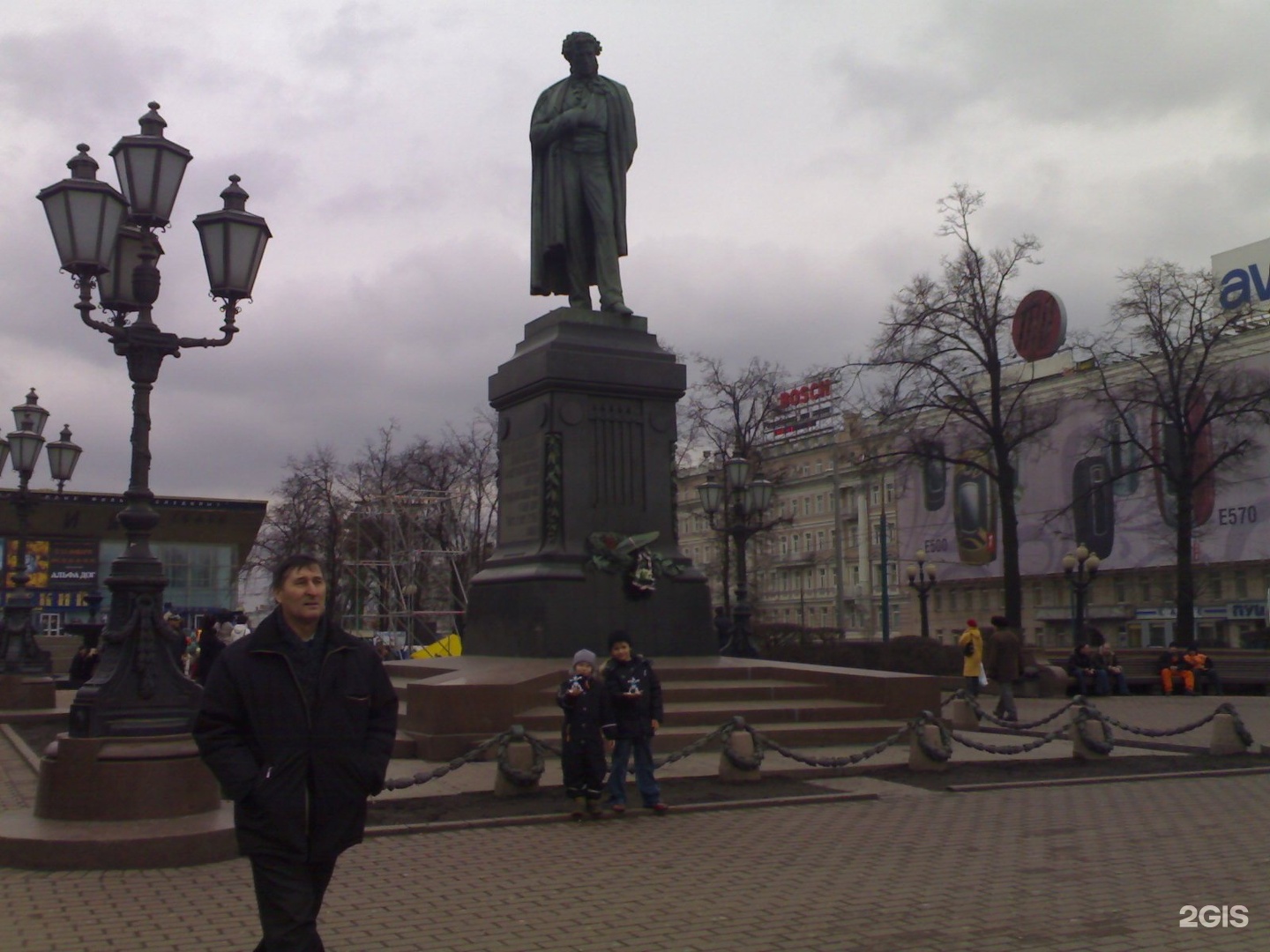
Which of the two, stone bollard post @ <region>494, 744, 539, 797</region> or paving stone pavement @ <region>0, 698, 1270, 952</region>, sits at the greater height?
stone bollard post @ <region>494, 744, 539, 797</region>

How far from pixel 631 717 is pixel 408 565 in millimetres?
38036

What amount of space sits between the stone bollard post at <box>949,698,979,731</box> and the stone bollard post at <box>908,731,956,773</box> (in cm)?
486

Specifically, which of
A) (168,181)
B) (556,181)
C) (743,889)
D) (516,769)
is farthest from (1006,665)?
(168,181)

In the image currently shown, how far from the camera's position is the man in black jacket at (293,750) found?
4.55m

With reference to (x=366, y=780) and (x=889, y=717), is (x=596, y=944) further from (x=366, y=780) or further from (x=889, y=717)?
(x=889, y=717)

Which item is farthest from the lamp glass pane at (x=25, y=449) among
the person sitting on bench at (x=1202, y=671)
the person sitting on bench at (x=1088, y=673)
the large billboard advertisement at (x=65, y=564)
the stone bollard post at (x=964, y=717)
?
the large billboard advertisement at (x=65, y=564)

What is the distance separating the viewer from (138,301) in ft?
33.1

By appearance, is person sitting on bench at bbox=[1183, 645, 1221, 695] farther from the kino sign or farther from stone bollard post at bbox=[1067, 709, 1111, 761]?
the kino sign

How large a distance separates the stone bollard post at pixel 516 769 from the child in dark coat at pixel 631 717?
0.95 meters

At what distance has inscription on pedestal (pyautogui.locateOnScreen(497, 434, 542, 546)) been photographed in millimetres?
17281

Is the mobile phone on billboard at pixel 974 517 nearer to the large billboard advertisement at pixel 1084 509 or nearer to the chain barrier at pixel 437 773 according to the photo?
the large billboard advertisement at pixel 1084 509

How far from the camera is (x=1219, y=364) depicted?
3806cm

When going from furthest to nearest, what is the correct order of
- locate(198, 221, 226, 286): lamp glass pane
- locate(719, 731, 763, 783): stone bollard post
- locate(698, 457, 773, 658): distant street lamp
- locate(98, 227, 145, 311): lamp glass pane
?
locate(698, 457, 773, 658): distant street lamp < locate(719, 731, 763, 783): stone bollard post < locate(98, 227, 145, 311): lamp glass pane < locate(198, 221, 226, 286): lamp glass pane

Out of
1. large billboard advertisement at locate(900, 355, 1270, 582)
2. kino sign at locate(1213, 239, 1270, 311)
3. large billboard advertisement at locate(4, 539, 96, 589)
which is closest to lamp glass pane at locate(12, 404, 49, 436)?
large billboard advertisement at locate(900, 355, 1270, 582)
